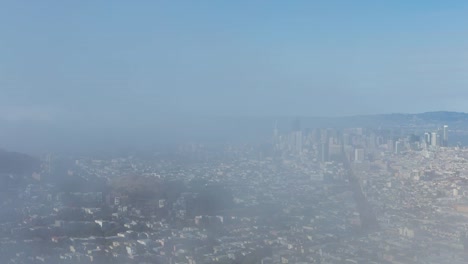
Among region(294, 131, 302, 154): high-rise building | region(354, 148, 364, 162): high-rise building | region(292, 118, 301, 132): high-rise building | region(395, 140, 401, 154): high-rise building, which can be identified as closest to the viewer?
region(354, 148, 364, 162): high-rise building

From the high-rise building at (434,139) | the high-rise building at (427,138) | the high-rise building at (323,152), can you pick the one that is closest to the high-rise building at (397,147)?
the high-rise building at (427,138)

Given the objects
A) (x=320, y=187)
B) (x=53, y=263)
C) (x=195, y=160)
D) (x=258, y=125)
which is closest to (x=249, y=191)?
(x=320, y=187)

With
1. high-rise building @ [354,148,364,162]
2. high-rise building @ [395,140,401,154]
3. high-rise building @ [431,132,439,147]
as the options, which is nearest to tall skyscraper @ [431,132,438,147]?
high-rise building @ [431,132,439,147]

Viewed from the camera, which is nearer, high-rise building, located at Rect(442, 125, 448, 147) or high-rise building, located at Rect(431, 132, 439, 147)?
high-rise building, located at Rect(431, 132, 439, 147)

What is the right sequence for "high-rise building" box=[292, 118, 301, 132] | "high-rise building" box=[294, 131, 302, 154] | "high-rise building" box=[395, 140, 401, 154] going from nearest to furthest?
1. "high-rise building" box=[294, 131, 302, 154]
2. "high-rise building" box=[395, 140, 401, 154]
3. "high-rise building" box=[292, 118, 301, 132]

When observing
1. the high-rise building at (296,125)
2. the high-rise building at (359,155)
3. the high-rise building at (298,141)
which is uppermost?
the high-rise building at (296,125)

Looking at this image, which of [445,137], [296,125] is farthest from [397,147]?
[296,125]

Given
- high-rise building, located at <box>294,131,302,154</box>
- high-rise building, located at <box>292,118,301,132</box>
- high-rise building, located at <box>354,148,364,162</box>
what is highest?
high-rise building, located at <box>292,118,301,132</box>

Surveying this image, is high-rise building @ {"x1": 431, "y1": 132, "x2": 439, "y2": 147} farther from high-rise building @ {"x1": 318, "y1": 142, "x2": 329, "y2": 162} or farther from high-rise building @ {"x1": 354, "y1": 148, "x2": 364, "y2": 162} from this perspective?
high-rise building @ {"x1": 318, "y1": 142, "x2": 329, "y2": 162}

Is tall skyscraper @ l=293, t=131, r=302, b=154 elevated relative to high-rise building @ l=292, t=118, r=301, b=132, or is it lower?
lower

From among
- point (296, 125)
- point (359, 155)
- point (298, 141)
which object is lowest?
point (359, 155)

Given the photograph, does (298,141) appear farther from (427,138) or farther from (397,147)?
(427,138)

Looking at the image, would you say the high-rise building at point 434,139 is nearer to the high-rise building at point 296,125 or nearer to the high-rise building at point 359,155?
the high-rise building at point 359,155
